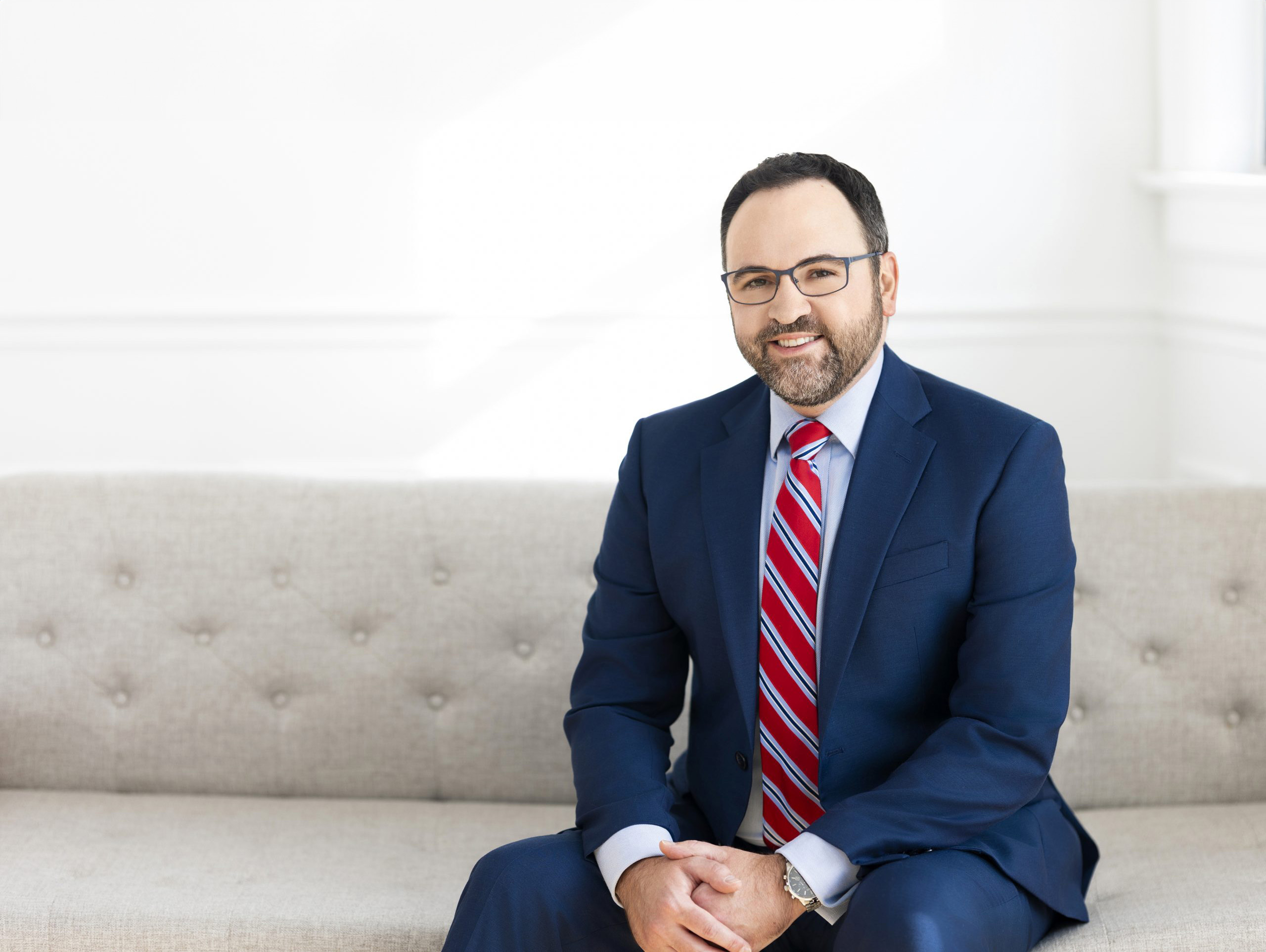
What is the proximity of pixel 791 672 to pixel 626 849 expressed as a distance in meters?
0.33

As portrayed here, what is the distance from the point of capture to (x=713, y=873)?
1.55 metres

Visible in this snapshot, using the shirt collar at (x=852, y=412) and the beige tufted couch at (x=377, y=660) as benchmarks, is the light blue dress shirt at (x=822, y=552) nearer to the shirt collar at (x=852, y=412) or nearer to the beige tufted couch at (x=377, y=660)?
the shirt collar at (x=852, y=412)

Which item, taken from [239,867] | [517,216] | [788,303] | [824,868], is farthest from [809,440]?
[517,216]

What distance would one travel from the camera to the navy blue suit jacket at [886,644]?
1.62 m

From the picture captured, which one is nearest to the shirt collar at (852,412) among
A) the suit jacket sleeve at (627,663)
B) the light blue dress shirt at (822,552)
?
the light blue dress shirt at (822,552)

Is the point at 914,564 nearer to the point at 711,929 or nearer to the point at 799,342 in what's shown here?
the point at 799,342

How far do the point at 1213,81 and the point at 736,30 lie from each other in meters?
1.12

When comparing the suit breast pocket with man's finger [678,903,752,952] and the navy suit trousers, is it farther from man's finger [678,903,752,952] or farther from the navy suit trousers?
man's finger [678,903,752,952]

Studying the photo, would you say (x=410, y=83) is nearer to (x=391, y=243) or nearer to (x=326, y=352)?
(x=391, y=243)

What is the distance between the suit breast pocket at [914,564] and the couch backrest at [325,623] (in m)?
0.69

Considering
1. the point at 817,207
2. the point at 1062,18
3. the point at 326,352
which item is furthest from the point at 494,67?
the point at 817,207

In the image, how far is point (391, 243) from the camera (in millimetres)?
3139

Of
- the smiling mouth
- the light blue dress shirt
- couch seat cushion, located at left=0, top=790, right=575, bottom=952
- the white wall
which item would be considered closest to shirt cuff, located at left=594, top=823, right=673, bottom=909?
the light blue dress shirt

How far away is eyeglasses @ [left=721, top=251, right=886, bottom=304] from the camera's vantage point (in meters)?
1.74
